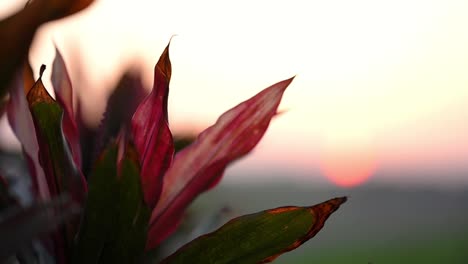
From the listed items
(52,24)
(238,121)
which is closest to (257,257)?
(238,121)

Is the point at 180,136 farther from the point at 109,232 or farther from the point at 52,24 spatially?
the point at 52,24

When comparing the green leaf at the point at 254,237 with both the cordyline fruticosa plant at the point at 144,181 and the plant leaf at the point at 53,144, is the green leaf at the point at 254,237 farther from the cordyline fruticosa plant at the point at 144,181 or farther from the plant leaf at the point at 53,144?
the plant leaf at the point at 53,144

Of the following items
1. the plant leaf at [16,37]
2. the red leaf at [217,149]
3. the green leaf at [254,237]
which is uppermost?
the plant leaf at [16,37]

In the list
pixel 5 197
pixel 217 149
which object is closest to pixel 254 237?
pixel 217 149

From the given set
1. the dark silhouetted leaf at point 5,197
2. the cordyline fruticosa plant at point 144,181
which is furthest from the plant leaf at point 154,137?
the dark silhouetted leaf at point 5,197

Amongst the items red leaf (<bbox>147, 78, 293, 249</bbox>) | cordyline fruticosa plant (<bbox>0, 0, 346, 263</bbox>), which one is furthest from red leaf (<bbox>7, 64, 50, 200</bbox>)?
red leaf (<bbox>147, 78, 293, 249</bbox>)

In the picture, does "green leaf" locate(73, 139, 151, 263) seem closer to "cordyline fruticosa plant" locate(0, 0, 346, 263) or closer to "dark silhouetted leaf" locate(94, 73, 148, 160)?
"cordyline fruticosa plant" locate(0, 0, 346, 263)
